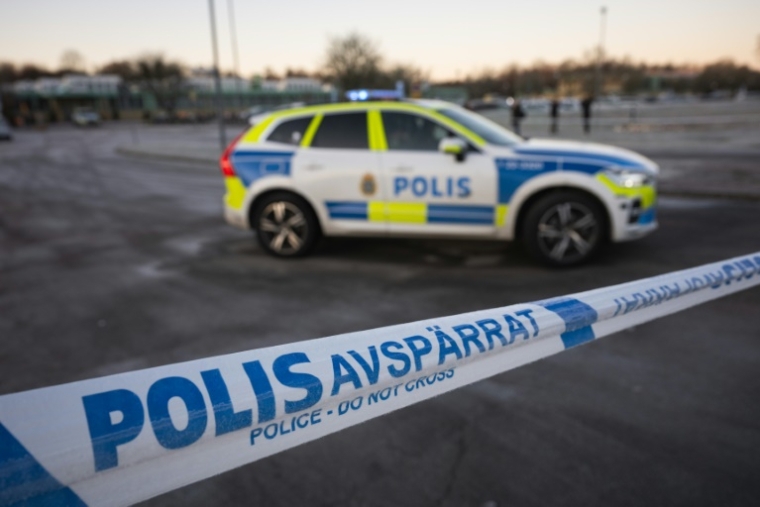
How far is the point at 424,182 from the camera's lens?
596cm

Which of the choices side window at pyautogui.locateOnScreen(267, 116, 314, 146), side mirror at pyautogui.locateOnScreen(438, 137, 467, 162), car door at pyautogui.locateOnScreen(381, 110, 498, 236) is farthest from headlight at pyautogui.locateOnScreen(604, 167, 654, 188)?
side window at pyautogui.locateOnScreen(267, 116, 314, 146)

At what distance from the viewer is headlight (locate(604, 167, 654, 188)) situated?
5.48 metres

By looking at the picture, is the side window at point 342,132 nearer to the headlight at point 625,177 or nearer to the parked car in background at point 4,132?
the headlight at point 625,177

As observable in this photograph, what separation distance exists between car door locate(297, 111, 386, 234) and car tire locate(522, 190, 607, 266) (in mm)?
1674

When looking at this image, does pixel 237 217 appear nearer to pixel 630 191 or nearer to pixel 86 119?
pixel 630 191

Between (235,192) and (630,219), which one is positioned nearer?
(630,219)

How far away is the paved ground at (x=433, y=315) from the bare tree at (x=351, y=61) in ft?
134

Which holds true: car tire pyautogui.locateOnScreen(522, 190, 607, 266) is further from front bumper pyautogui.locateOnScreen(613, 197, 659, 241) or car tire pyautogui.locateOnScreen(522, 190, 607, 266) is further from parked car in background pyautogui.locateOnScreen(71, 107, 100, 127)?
Result: parked car in background pyautogui.locateOnScreen(71, 107, 100, 127)

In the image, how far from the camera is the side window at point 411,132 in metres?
5.97

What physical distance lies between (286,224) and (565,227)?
3.14 m

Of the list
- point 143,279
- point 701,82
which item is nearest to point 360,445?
point 143,279

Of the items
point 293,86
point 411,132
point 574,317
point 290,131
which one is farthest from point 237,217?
point 293,86

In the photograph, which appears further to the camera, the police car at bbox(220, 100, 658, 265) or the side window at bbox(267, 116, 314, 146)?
the side window at bbox(267, 116, 314, 146)

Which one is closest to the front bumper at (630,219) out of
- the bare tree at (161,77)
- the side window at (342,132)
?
the side window at (342,132)
